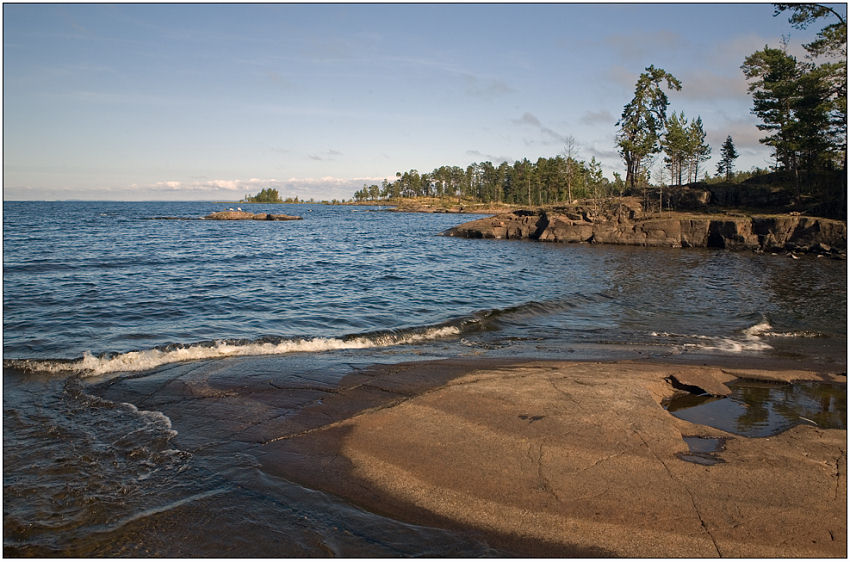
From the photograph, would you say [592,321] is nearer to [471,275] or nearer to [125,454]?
[471,275]

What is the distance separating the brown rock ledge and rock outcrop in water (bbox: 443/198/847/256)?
39706 millimetres

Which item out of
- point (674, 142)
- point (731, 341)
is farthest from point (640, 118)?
point (731, 341)

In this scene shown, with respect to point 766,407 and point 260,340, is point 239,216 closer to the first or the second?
point 260,340

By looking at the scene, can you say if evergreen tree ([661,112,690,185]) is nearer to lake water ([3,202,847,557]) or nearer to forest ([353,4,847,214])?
forest ([353,4,847,214])

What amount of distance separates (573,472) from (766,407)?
206 inches

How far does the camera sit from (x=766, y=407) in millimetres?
9805

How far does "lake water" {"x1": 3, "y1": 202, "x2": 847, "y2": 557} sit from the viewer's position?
6.14 m

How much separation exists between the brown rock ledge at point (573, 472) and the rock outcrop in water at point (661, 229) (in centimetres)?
3971

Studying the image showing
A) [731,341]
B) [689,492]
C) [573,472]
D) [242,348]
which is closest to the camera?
[689,492]

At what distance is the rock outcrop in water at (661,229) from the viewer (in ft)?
132

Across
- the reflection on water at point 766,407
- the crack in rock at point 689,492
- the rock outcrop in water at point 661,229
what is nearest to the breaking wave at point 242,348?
the reflection on water at point 766,407

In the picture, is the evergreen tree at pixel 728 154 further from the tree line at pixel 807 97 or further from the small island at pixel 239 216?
the small island at pixel 239 216

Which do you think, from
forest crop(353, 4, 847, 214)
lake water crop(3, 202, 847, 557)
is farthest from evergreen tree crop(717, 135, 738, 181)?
lake water crop(3, 202, 847, 557)

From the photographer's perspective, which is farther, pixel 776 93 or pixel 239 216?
pixel 239 216
